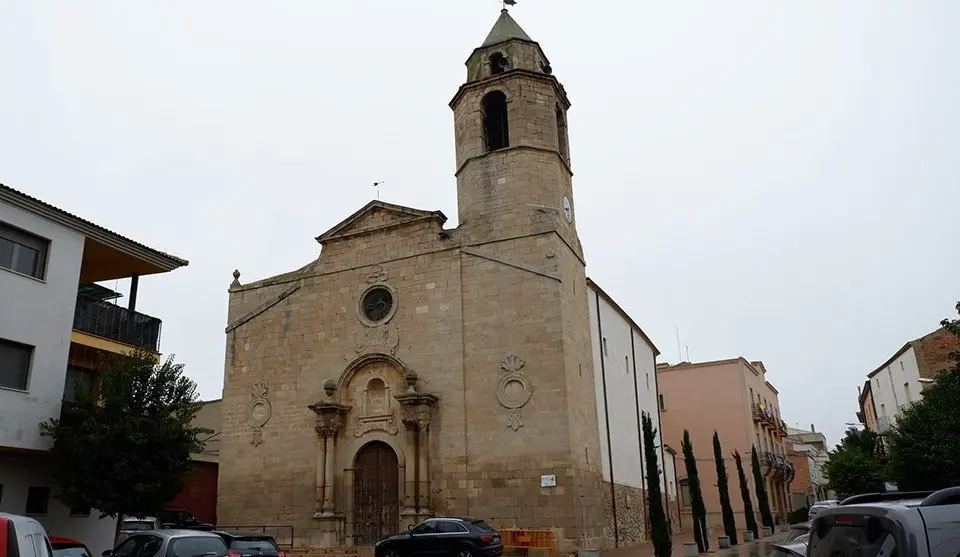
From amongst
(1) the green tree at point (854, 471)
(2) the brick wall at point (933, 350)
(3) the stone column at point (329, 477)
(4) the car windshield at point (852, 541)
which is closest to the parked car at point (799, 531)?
(4) the car windshield at point (852, 541)

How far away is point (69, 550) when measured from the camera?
11523mm

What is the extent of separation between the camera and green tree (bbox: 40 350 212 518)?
602 inches

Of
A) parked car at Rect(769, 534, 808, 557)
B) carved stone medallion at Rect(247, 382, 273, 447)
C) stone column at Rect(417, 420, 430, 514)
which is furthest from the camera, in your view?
carved stone medallion at Rect(247, 382, 273, 447)

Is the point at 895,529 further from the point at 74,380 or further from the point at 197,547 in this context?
the point at 74,380

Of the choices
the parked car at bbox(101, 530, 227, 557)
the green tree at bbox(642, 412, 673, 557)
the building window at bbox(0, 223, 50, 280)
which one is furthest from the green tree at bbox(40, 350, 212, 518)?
the green tree at bbox(642, 412, 673, 557)

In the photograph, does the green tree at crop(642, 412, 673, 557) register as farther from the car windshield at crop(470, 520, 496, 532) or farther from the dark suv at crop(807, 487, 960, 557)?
the dark suv at crop(807, 487, 960, 557)

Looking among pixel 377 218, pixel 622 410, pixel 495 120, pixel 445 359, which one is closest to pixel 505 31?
pixel 495 120

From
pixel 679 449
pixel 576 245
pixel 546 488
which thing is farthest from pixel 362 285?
pixel 679 449

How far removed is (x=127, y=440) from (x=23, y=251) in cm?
475

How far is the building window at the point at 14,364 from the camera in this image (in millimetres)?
15465

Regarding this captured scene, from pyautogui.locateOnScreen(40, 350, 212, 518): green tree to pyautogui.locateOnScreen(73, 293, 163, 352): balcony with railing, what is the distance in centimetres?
280

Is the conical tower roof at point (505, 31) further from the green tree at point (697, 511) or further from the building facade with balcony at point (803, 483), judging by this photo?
the building facade with balcony at point (803, 483)

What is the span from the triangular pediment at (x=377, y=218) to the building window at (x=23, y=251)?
10045mm

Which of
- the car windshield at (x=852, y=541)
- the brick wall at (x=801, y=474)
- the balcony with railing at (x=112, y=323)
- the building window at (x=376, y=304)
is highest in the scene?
the building window at (x=376, y=304)
